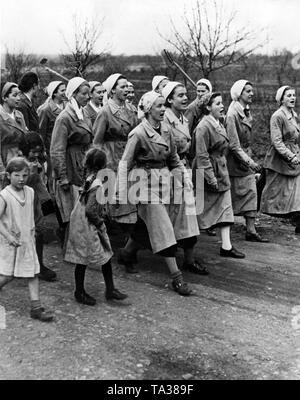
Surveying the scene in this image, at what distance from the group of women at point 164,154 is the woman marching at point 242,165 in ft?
0.04

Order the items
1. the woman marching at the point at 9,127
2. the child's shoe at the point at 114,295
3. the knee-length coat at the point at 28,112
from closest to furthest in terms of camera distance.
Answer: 1. the child's shoe at the point at 114,295
2. the woman marching at the point at 9,127
3. the knee-length coat at the point at 28,112

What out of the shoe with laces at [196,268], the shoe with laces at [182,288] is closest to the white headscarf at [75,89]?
the shoe with laces at [196,268]

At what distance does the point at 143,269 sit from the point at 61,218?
1.05 m

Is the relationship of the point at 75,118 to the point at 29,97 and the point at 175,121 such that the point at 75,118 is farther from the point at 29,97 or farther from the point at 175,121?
the point at 29,97

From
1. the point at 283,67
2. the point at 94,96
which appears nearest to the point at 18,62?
the point at 283,67

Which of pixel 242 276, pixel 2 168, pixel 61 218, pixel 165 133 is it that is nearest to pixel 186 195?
pixel 165 133

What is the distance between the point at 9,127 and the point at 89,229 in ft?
5.54

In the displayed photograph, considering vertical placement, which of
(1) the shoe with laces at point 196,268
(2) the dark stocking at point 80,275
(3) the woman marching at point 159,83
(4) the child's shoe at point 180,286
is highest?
(3) the woman marching at point 159,83

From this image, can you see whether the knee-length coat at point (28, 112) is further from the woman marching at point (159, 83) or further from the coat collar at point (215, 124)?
the coat collar at point (215, 124)

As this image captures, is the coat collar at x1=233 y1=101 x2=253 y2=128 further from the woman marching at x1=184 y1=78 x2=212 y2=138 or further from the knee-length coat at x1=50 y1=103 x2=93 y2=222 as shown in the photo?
the knee-length coat at x1=50 y1=103 x2=93 y2=222

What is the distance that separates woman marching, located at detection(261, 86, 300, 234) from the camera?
789 cm

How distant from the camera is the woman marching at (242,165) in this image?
7.54 m

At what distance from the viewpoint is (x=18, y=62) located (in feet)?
87.6
